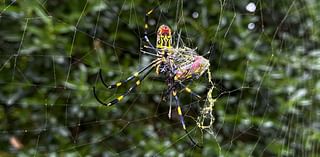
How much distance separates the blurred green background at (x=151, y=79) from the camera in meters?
1.01

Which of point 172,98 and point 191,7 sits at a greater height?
point 191,7

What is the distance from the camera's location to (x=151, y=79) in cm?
101

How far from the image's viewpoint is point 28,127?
1.09 m

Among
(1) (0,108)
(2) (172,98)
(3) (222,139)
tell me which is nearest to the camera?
(2) (172,98)

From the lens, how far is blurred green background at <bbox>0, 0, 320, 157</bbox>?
1006 mm

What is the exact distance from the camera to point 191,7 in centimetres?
117

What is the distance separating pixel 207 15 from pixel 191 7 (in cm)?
5

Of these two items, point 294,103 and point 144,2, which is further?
point 294,103

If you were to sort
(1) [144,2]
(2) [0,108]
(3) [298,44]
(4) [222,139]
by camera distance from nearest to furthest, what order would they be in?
(2) [0,108], (1) [144,2], (4) [222,139], (3) [298,44]

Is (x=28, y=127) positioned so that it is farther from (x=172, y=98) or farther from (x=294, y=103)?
(x=294, y=103)

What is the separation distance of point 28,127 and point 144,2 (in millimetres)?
457

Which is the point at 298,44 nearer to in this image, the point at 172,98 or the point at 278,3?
the point at 278,3

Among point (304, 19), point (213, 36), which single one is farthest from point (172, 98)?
point (304, 19)

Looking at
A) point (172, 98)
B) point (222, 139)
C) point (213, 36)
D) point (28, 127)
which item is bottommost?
point (222, 139)
